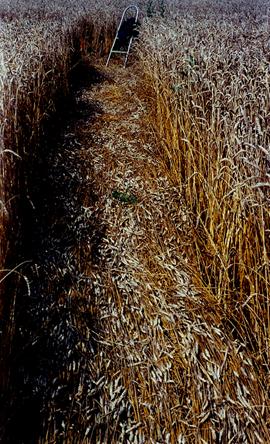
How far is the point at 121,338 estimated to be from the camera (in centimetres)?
139

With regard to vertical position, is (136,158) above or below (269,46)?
below

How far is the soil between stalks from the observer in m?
1.12

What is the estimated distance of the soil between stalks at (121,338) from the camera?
3.67ft

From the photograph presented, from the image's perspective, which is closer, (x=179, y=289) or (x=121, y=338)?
(x=121, y=338)

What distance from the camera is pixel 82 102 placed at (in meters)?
3.75

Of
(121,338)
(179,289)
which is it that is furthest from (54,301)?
(179,289)

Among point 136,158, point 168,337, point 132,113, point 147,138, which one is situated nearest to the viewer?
point 168,337

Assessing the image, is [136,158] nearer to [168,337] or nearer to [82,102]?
[82,102]

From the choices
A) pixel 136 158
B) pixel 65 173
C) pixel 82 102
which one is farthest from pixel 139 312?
pixel 82 102

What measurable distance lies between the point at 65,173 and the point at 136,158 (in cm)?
63

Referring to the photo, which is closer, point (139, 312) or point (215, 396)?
point (215, 396)

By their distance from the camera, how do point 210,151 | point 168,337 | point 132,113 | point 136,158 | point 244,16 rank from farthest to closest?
point 244,16
point 132,113
point 136,158
point 210,151
point 168,337

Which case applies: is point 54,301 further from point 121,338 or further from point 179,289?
point 179,289

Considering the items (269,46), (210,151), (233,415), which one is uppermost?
(269,46)
